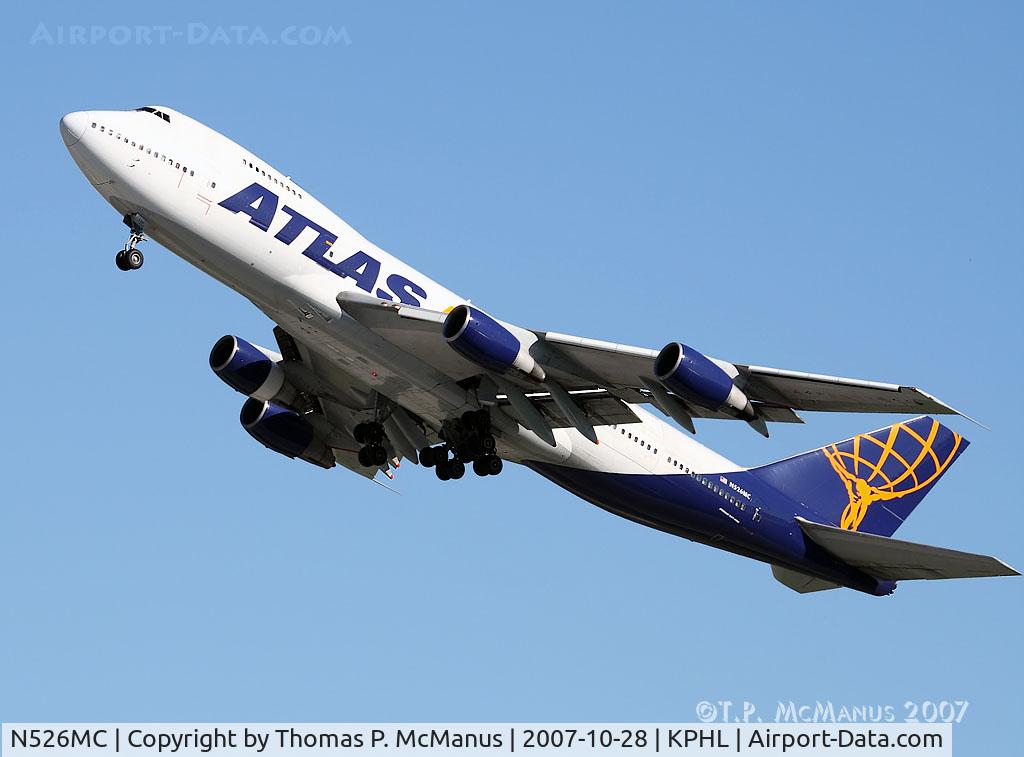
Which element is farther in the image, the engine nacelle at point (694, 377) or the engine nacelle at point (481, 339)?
the engine nacelle at point (481, 339)

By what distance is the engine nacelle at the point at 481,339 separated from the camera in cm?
2709

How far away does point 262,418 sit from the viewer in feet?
109

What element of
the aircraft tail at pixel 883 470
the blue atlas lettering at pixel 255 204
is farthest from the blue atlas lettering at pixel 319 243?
the aircraft tail at pixel 883 470

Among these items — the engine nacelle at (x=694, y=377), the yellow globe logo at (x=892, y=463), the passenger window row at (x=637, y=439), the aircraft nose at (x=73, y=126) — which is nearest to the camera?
the engine nacelle at (x=694, y=377)

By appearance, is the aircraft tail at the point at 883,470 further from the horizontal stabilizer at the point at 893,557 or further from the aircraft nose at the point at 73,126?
the aircraft nose at the point at 73,126

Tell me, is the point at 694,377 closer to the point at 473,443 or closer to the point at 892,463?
the point at 473,443

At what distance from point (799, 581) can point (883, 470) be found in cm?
383

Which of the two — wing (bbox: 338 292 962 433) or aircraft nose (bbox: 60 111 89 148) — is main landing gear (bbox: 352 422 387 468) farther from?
aircraft nose (bbox: 60 111 89 148)

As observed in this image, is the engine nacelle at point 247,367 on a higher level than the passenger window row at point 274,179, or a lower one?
lower

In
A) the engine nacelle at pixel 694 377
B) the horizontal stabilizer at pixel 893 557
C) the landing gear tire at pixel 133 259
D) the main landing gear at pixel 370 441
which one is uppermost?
the landing gear tire at pixel 133 259

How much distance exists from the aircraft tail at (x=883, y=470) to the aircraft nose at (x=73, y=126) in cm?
1777
